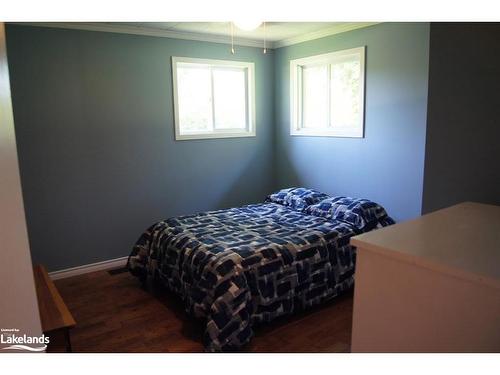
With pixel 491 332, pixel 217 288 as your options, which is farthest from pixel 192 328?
pixel 491 332

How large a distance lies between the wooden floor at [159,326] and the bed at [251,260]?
12cm

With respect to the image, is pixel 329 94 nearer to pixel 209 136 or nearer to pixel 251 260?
pixel 209 136

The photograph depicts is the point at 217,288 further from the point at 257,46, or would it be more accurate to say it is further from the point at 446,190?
the point at 257,46

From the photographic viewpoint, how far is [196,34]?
13.1 feet

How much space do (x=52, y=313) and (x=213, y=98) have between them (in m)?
2.93

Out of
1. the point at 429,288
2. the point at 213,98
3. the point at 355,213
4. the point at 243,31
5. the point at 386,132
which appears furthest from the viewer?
the point at 213,98

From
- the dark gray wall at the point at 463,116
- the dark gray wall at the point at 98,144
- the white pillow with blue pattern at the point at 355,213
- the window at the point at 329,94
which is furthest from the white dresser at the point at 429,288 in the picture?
the dark gray wall at the point at 98,144

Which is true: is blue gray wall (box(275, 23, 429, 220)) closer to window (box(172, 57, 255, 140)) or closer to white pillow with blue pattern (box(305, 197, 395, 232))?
white pillow with blue pattern (box(305, 197, 395, 232))

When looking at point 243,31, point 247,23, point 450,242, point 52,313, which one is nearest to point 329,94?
point 243,31

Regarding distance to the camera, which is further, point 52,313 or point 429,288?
point 52,313

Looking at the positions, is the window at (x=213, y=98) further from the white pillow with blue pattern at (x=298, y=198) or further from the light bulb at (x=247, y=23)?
the light bulb at (x=247, y=23)

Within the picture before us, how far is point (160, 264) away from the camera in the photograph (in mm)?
3035

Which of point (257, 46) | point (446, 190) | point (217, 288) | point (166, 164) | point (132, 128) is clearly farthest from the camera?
point (257, 46)
